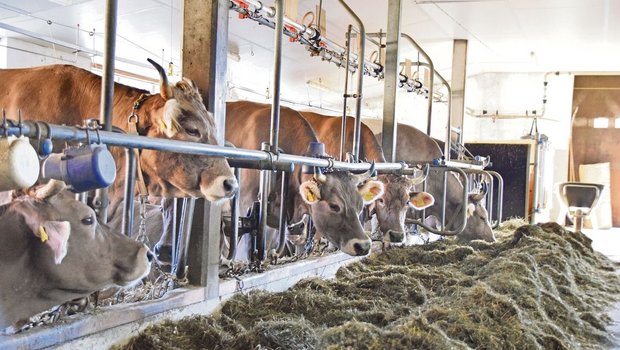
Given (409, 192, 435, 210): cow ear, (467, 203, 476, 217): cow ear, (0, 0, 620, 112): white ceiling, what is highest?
(0, 0, 620, 112): white ceiling

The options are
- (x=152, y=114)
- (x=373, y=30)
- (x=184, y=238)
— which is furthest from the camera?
(x=373, y=30)

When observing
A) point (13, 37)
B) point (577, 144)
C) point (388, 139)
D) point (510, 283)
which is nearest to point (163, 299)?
point (510, 283)

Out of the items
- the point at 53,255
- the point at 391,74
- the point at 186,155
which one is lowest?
the point at 53,255

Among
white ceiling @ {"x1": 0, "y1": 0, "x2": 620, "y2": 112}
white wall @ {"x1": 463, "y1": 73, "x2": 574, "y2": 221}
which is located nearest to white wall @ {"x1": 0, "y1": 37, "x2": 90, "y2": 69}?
white ceiling @ {"x1": 0, "y1": 0, "x2": 620, "y2": 112}

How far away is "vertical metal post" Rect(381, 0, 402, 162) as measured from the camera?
16.0 feet

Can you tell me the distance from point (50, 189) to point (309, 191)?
7.07 feet

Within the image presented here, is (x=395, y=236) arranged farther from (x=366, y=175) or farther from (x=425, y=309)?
(x=425, y=309)

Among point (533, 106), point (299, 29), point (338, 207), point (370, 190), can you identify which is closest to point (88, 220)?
point (338, 207)

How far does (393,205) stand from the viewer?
16.1ft

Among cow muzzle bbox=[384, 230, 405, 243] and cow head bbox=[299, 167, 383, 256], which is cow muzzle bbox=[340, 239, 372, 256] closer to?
cow head bbox=[299, 167, 383, 256]

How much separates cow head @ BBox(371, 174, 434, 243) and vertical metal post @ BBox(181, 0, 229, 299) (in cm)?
230

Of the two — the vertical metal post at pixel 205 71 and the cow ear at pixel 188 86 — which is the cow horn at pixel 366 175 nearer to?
the vertical metal post at pixel 205 71

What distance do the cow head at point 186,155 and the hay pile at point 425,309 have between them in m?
0.59

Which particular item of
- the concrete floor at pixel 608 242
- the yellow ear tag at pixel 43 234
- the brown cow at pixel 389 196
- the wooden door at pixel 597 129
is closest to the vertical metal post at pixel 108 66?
the yellow ear tag at pixel 43 234
